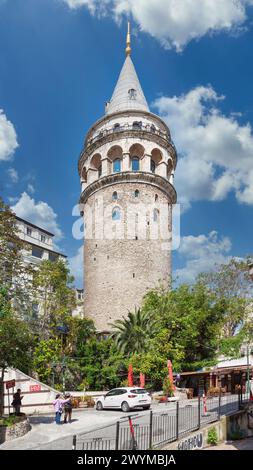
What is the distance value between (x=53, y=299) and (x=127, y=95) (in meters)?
25.0

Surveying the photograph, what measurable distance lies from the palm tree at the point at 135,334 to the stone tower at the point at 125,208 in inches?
242

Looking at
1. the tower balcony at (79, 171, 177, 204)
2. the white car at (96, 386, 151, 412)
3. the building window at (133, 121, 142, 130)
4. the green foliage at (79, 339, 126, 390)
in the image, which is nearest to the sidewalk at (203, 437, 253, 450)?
the white car at (96, 386, 151, 412)

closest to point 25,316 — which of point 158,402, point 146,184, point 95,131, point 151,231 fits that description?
point 158,402

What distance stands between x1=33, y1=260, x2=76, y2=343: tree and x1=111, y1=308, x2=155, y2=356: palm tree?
13.8 feet

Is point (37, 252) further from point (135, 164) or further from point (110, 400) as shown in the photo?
point (110, 400)

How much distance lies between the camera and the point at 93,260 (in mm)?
39188

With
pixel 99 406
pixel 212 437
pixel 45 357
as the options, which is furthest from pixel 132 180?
pixel 212 437

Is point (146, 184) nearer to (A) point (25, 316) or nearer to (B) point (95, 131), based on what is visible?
(B) point (95, 131)

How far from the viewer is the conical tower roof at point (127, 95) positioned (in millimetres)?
43375

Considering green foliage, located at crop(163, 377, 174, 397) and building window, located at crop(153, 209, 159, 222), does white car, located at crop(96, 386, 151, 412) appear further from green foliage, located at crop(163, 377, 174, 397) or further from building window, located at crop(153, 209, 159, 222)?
building window, located at crop(153, 209, 159, 222)

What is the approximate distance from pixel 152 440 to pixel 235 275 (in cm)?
2599

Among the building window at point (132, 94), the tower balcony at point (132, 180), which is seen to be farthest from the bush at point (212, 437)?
the building window at point (132, 94)

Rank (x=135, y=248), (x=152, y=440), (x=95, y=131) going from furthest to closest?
(x=95, y=131) < (x=135, y=248) < (x=152, y=440)

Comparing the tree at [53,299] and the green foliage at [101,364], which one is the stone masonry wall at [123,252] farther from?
the tree at [53,299]
